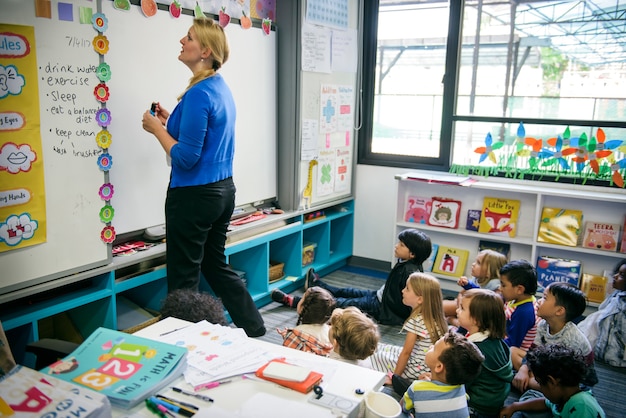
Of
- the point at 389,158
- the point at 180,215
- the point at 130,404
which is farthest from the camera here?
the point at 389,158

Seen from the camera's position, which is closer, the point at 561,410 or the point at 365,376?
the point at 365,376

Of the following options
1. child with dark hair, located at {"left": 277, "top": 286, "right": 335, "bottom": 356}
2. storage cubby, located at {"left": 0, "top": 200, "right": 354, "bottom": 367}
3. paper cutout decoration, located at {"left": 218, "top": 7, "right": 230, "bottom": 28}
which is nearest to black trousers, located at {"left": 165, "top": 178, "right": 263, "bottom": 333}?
storage cubby, located at {"left": 0, "top": 200, "right": 354, "bottom": 367}

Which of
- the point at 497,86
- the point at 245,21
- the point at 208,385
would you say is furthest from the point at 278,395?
the point at 497,86

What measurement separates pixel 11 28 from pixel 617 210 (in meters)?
3.41

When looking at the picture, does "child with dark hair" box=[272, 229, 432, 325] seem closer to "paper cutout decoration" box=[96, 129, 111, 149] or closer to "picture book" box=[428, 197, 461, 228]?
"picture book" box=[428, 197, 461, 228]

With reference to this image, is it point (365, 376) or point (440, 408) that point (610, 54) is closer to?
point (440, 408)

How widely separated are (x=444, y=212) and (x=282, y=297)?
137 cm

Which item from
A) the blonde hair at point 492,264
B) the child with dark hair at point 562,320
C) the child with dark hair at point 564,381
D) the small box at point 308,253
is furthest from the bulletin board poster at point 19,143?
the blonde hair at point 492,264

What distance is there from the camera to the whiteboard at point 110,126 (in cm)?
208

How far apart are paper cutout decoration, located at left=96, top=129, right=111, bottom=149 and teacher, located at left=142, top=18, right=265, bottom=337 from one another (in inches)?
6.7

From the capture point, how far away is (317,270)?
3.97m

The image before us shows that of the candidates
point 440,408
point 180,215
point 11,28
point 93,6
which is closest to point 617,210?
point 440,408

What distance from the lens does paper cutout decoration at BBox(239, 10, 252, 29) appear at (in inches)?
123

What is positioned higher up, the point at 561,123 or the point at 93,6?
the point at 93,6
